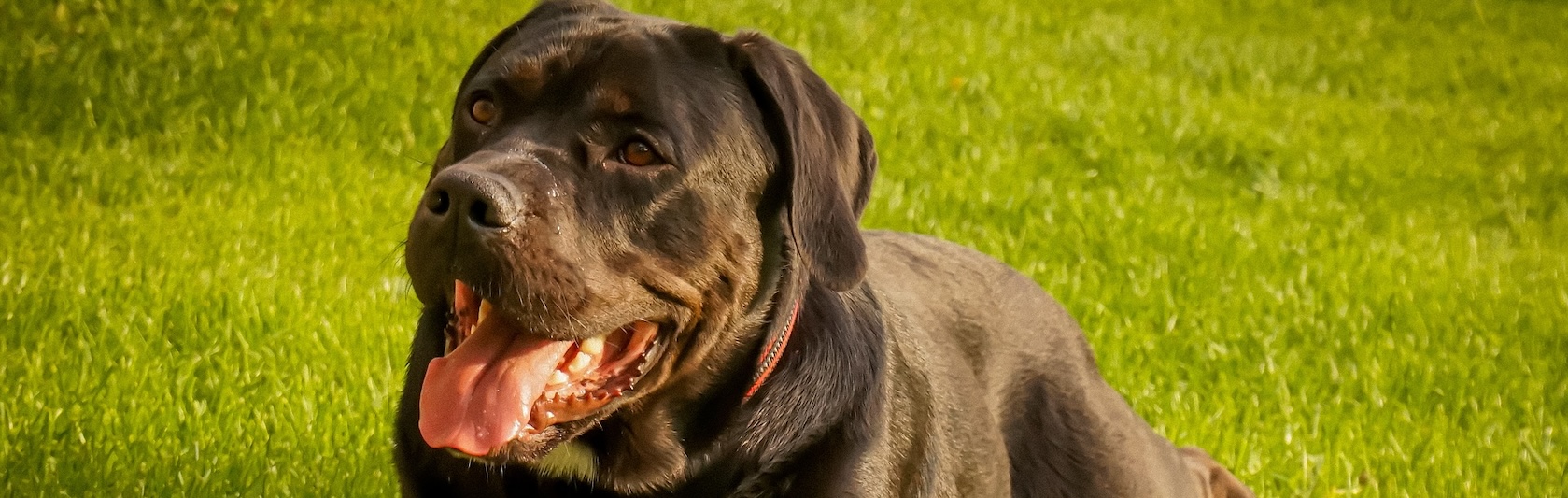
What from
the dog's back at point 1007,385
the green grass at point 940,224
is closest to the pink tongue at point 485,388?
the dog's back at point 1007,385

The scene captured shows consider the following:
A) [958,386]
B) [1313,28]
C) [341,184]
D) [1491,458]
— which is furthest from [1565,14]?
[958,386]

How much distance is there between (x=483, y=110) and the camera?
352 cm

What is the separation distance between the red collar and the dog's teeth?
0.34 meters

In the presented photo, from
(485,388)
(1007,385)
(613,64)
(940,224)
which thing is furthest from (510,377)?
(940,224)

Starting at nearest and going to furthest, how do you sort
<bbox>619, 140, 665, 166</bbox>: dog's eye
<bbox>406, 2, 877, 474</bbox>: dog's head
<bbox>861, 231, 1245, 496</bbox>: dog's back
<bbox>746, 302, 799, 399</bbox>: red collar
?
<bbox>406, 2, 877, 474</bbox>: dog's head, <bbox>619, 140, 665, 166</bbox>: dog's eye, <bbox>746, 302, 799, 399</bbox>: red collar, <bbox>861, 231, 1245, 496</bbox>: dog's back

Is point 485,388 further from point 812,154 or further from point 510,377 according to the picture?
point 812,154

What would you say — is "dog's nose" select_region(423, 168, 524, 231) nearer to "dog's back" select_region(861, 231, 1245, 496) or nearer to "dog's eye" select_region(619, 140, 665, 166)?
"dog's eye" select_region(619, 140, 665, 166)

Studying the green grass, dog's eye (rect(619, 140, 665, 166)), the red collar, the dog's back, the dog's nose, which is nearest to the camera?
the dog's nose

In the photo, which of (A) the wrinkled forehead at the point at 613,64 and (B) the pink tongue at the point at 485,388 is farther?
(A) the wrinkled forehead at the point at 613,64

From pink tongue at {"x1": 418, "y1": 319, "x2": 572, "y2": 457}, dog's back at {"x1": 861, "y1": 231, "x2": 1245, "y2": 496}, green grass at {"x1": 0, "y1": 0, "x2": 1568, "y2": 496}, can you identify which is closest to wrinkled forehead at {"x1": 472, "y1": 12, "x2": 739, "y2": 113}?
pink tongue at {"x1": 418, "y1": 319, "x2": 572, "y2": 457}

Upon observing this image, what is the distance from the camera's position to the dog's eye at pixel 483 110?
138 inches

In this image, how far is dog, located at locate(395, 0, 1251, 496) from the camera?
3.17 meters

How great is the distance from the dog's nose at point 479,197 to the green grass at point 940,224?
209 centimetres

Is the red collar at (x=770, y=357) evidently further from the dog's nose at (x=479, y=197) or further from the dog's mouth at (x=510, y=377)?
the dog's nose at (x=479, y=197)
